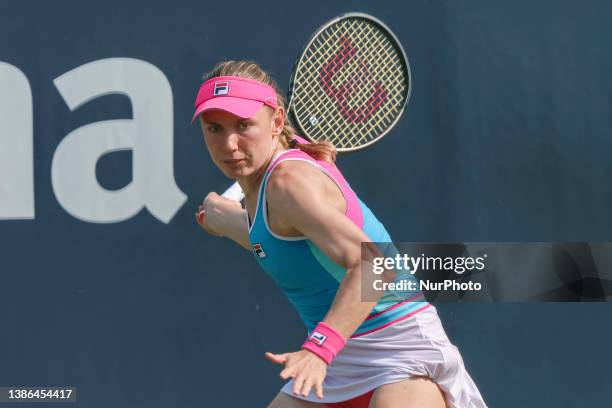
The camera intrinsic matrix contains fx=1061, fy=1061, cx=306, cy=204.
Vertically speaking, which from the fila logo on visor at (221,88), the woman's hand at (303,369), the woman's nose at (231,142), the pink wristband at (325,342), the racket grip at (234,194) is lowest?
the woman's hand at (303,369)

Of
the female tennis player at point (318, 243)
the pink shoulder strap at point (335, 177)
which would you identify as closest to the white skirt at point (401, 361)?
the female tennis player at point (318, 243)

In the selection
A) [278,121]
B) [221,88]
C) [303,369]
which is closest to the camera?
[303,369]

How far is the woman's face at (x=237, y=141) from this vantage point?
2609 mm

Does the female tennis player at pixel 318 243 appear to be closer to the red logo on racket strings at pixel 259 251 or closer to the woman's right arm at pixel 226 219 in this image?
the red logo on racket strings at pixel 259 251

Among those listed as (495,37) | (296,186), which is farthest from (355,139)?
(296,186)

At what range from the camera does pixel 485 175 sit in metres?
4.16

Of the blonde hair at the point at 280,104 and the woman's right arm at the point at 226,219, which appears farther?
the woman's right arm at the point at 226,219

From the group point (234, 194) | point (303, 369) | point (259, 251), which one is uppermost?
point (234, 194)

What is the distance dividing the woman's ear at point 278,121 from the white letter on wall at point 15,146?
175 centimetres

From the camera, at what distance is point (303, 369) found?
2.22 m

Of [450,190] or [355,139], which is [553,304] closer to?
[450,190]

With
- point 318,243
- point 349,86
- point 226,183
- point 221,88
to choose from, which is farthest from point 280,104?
point 226,183

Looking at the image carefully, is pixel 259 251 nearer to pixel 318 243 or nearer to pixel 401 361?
pixel 318 243

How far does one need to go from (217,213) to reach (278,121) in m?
0.58
